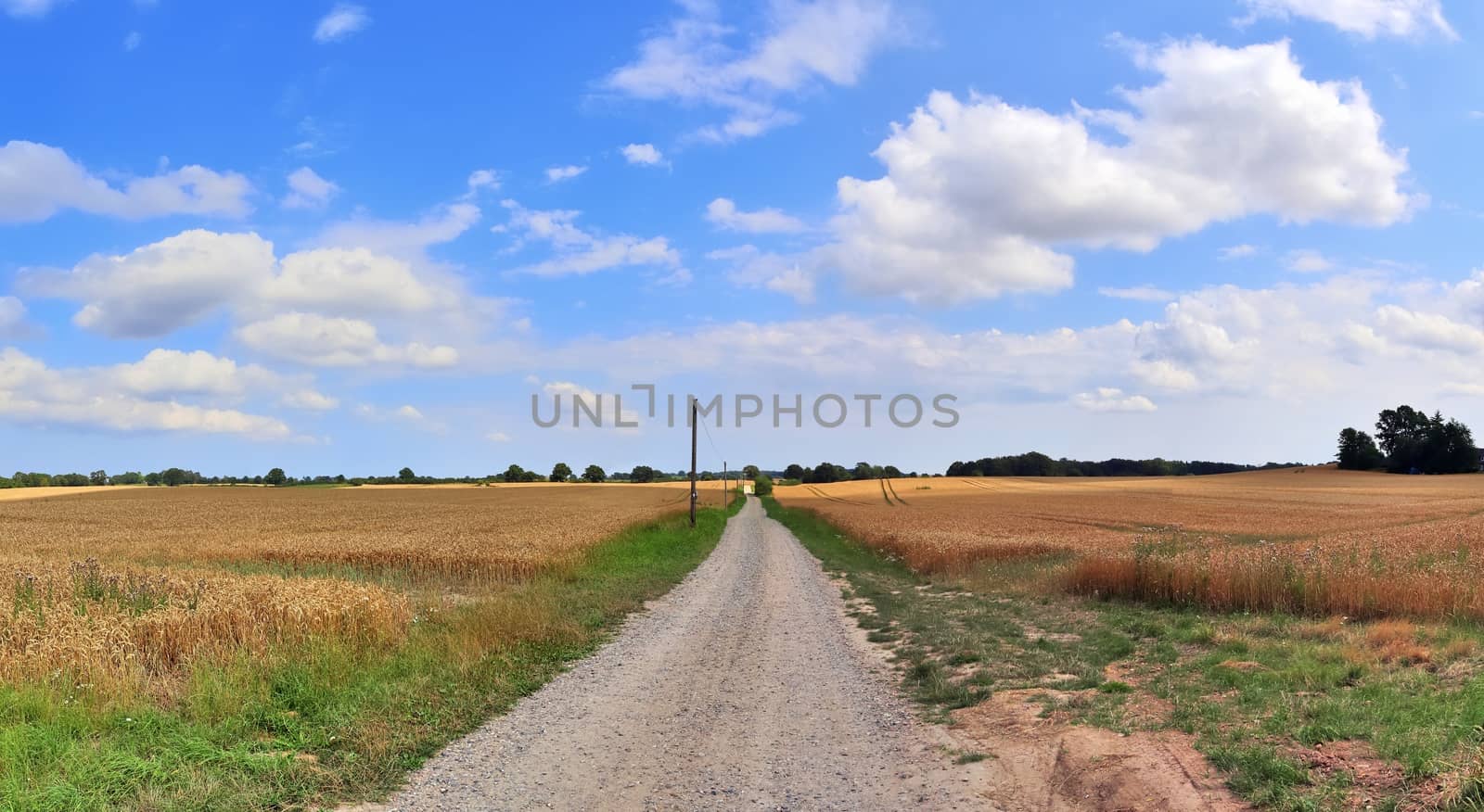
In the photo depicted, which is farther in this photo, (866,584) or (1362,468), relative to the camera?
(1362,468)

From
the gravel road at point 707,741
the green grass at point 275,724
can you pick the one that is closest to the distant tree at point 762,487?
the gravel road at point 707,741

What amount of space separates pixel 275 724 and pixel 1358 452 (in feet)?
496

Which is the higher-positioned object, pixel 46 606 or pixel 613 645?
pixel 46 606

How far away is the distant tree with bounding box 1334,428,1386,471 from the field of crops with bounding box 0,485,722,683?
121866 mm

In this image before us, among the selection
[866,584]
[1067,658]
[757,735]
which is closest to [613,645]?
[757,735]

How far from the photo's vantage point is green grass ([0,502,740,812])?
22.3 feet

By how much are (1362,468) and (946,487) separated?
64947 mm

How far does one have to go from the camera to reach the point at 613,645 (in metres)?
14.1

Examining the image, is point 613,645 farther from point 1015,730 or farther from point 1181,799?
point 1181,799

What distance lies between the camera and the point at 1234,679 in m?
9.59

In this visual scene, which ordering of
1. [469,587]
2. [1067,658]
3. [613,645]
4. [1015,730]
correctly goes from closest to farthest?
1. [1015,730]
2. [1067,658]
3. [613,645]
4. [469,587]

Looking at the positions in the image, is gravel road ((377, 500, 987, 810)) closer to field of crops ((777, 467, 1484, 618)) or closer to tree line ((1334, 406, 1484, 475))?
field of crops ((777, 467, 1484, 618))

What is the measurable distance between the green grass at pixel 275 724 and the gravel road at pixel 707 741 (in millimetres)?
565

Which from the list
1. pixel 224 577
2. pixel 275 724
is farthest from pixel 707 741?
pixel 224 577
